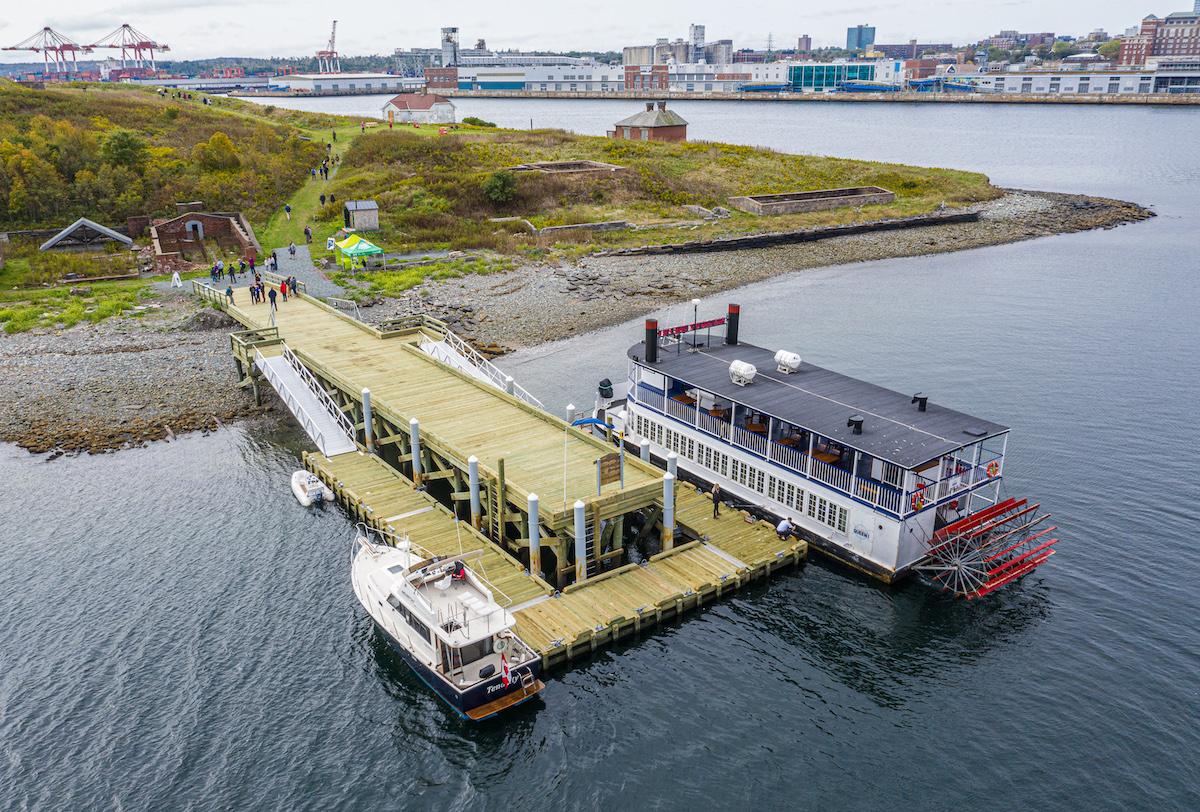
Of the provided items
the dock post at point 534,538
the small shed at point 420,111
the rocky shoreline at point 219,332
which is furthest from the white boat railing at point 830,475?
the small shed at point 420,111

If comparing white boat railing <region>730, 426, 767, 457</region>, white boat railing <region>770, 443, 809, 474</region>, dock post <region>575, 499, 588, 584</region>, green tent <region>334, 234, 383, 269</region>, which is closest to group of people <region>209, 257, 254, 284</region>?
green tent <region>334, 234, 383, 269</region>

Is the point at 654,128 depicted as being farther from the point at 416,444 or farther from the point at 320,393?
the point at 416,444

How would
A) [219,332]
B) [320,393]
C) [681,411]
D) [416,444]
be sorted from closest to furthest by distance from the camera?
[416,444] → [681,411] → [320,393] → [219,332]

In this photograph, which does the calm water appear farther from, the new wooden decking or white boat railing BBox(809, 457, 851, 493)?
white boat railing BBox(809, 457, 851, 493)

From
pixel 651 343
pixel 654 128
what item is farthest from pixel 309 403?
pixel 654 128

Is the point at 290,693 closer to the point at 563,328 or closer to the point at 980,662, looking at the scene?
the point at 980,662

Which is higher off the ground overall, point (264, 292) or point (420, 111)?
point (420, 111)

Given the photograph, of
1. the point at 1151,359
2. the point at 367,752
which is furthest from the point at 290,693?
the point at 1151,359
